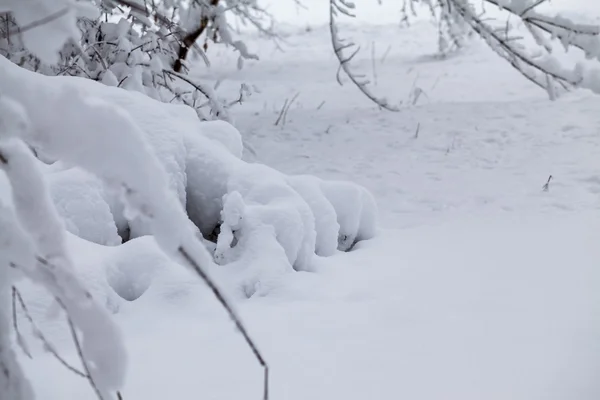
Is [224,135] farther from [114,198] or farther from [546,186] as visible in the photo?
[546,186]

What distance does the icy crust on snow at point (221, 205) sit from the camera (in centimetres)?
248

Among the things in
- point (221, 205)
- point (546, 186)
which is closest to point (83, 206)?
point (221, 205)

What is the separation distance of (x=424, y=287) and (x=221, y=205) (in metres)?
1.14

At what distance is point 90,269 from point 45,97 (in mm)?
1571

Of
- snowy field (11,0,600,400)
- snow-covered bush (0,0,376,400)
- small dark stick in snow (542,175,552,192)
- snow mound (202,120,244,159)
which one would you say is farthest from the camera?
small dark stick in snow (542,175,552,192)

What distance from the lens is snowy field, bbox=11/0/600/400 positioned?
1.59 metres

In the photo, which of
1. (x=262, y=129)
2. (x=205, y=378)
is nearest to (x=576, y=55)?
(x=262, y=129)

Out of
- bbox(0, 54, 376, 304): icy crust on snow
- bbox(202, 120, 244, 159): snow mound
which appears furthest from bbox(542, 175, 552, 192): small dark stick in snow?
bbox(202, 120, 244, 159): snow mound

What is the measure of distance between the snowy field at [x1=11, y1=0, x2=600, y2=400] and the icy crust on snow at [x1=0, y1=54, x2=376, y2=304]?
5.0 inches

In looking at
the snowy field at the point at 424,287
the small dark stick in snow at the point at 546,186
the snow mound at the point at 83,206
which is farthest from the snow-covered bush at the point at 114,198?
the small dark stick in snow at the point at 546,186

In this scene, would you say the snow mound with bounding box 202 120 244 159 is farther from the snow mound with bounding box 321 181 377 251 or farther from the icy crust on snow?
the snow mound with bounding box 321 181 377 251

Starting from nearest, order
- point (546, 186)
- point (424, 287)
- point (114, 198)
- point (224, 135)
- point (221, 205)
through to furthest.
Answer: point (424, 287) → point (114, 198) → point (221, 205) → point (224, 135) → point (546, 186)

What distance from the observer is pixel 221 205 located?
9.77 feet

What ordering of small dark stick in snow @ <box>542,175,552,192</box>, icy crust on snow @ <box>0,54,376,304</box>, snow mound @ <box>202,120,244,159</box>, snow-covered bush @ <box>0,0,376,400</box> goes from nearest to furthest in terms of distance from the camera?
snow-covered bush @ <box>0,0,376,400</box>, icy crust on snow @ <box>0,54,376,304</box>, snow mound @ <box>202,120,244,159</box>, small dark stick in snow @ <box>542,175,552,192</box>
